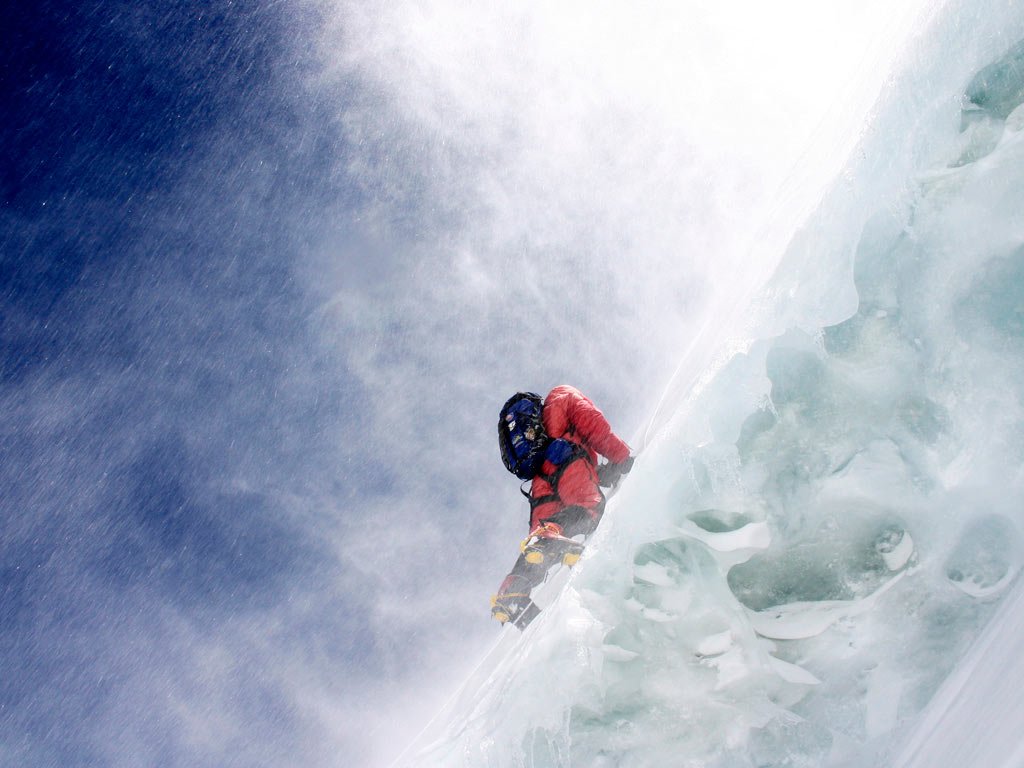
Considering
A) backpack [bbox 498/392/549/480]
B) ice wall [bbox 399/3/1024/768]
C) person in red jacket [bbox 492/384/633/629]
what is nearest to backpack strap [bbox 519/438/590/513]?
person in red jacket [bbox 492/384/633/629]

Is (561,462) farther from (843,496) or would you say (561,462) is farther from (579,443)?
(843,496)

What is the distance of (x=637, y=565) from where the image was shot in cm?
234

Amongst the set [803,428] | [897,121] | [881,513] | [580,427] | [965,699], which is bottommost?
[965,699]

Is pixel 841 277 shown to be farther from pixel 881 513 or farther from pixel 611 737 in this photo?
pixel 611 737

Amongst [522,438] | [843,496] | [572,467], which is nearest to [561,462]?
[572,467]

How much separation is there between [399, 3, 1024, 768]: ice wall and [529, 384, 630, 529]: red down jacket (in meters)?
2.38

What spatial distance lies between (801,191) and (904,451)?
1.51 meters

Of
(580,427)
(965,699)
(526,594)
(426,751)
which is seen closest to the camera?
(965,699)

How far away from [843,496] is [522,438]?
3051 millimetres

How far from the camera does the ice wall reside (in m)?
2.10

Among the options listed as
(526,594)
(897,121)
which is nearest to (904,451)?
(897,121)

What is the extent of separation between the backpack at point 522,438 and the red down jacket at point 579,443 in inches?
3.0

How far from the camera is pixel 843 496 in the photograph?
2.20 m

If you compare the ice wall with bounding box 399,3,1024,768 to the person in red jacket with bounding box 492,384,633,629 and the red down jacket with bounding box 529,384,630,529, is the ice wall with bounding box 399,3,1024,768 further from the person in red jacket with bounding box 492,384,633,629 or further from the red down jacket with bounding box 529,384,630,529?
the red down jacket with bounding box 529,384,630,529
